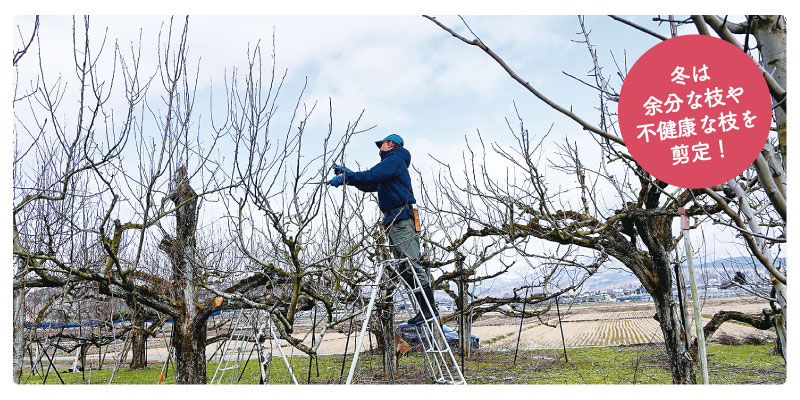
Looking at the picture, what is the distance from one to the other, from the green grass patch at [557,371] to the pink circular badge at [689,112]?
3.26 m

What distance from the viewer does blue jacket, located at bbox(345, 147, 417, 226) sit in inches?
128

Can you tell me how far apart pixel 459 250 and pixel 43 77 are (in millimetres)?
4315

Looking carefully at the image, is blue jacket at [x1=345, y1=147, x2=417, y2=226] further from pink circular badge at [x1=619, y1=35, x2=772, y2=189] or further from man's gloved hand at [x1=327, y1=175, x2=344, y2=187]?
pink circular badge at [x1=619, y1=35, x2=772, y2=189]

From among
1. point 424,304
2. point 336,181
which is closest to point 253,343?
point 424,304

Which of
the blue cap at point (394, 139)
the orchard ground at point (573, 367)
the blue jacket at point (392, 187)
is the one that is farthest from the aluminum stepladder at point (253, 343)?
the blue cap at point (394, 139)

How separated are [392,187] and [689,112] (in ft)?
5.84

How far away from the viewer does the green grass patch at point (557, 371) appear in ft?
19.6

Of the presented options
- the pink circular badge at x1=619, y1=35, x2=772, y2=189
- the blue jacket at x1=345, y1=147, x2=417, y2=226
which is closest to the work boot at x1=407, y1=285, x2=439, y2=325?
the blue jacket at x1=345, y1=147, x2=417, y2=226

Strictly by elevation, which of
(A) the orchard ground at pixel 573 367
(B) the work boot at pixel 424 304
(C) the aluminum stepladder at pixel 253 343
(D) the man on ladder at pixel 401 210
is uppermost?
(D) the man on ladder at pixel 401 210

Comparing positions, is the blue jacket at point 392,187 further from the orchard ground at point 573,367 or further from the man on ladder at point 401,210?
the orchard ground at point 573,367

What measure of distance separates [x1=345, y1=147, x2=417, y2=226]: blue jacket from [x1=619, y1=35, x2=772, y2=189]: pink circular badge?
1.47 meters

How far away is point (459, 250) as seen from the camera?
5.85 m

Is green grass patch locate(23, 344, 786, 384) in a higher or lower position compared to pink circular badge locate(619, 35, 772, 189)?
lower

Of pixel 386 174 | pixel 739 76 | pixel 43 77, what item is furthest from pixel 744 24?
pixel 43 77
